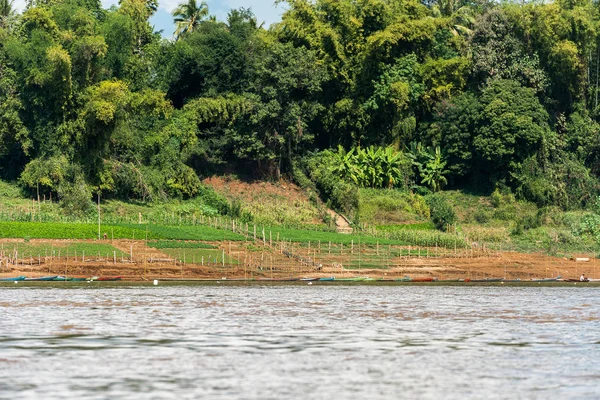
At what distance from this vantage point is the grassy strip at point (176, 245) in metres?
59.2

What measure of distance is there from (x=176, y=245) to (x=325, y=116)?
26.4m

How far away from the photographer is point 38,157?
7069 cm

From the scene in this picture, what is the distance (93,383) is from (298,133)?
195ft

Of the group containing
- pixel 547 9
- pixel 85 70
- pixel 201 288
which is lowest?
pixel 201 288

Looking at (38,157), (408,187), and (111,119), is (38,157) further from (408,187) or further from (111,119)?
(408,187)

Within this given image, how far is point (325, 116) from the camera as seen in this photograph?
82.8 meters

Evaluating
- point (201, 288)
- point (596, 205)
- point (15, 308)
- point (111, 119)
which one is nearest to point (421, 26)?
point (596, 205)

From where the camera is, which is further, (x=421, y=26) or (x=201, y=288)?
(x=421, y=26)

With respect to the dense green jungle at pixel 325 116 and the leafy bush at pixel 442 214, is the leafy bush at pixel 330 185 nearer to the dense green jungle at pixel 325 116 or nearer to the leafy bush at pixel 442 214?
the dense green jungle at pixel 325 116

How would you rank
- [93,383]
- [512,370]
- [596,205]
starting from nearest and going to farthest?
[93,383] → [512,370] → [596,205]

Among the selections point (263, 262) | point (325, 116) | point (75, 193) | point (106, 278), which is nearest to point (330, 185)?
point (325, 116)

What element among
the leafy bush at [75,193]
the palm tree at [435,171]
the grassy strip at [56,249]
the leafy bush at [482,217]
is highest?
the palm tree at [435,171]

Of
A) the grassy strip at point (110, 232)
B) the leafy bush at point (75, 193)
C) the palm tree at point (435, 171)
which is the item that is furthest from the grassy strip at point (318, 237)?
the palm tree at point (435, 171)

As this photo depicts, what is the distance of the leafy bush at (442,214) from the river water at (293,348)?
3137 centimetres
